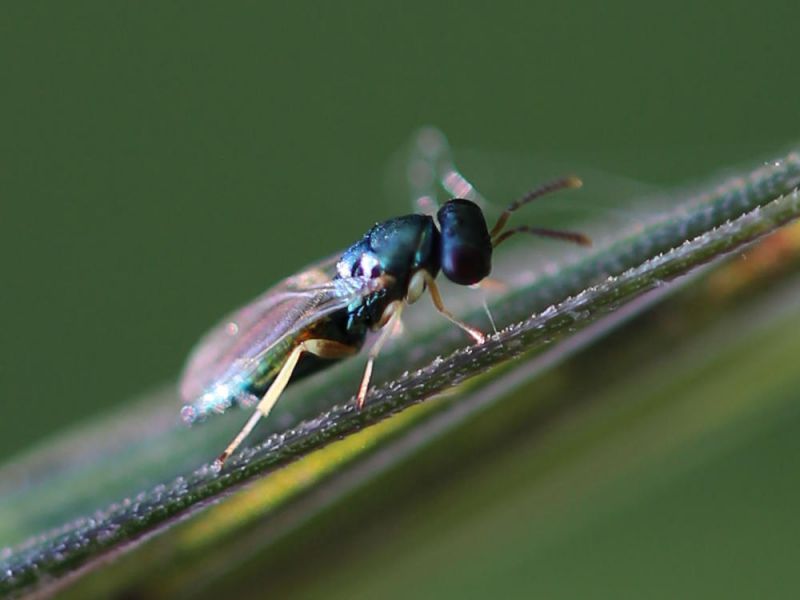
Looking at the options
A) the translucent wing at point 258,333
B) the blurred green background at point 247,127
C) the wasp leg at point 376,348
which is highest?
the blurred green background at point 247,127

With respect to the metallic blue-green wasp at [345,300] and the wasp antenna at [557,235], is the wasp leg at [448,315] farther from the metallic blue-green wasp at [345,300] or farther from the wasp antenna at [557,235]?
the wasp antenna at [557,235]

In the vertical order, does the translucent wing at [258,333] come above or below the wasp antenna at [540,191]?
below

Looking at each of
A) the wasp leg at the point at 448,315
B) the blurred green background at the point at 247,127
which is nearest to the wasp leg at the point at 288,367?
the wasp leg at the point at 448,315

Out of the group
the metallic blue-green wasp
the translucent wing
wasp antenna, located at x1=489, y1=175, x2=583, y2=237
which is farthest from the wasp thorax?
the translucent wing

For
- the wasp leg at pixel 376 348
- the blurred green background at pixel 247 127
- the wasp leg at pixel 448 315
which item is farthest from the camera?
the blurred green background at pixel 247 127

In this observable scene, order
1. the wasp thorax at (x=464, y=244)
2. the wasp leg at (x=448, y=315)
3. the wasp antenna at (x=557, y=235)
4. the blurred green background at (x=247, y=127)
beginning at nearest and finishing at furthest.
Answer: the wasp leg at (x=448, y=315), the wasp antenna at (x=557, y=235), the wasp thorax at (x=464, y=244), the blurred green background at (x=247, y=127)

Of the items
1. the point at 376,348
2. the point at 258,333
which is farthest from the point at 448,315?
the point at 258,333
